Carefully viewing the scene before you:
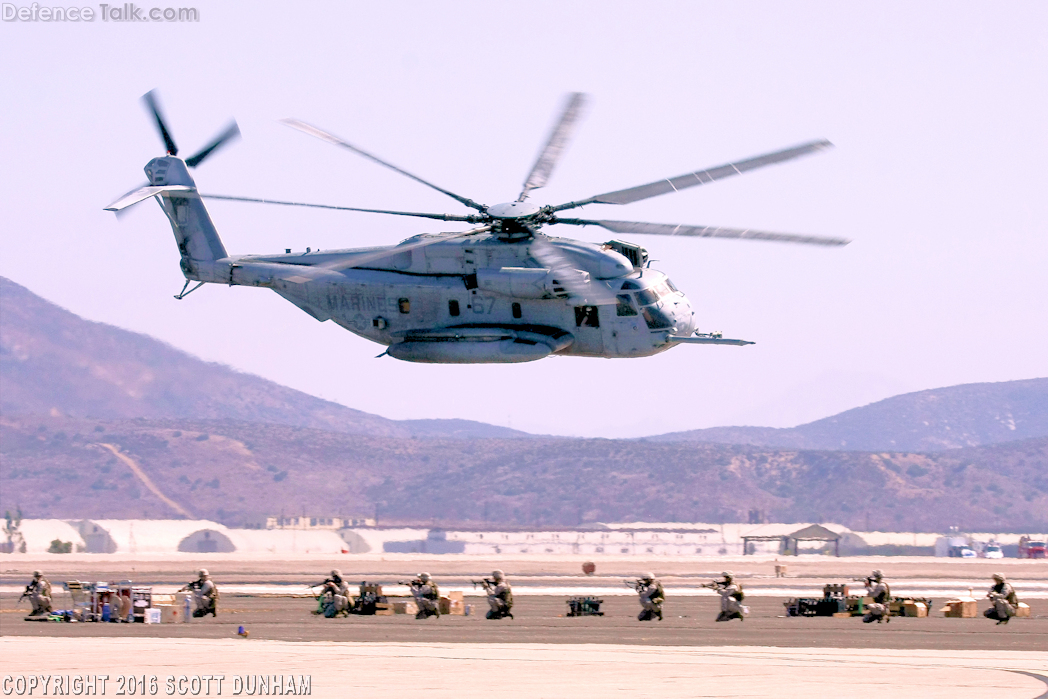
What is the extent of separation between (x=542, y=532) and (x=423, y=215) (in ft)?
363

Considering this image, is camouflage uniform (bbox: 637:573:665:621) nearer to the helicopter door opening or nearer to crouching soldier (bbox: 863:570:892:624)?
crouching soldier (bbox: 863:570:892:624)

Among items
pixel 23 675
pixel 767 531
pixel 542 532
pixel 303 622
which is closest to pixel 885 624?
pixel 303 622

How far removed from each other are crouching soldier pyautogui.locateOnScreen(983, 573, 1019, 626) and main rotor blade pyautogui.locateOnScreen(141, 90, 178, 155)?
30261mm

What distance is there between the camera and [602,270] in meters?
38.9

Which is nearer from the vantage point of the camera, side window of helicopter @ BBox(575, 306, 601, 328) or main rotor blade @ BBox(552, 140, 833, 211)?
main rotor blade @ BBox(552, 140, 833, 211)

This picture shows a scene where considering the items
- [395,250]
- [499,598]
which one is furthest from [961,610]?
[395,250]

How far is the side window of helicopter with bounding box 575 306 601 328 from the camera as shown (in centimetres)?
3997

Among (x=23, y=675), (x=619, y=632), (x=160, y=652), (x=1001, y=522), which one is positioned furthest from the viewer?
(x=1001, y=522)

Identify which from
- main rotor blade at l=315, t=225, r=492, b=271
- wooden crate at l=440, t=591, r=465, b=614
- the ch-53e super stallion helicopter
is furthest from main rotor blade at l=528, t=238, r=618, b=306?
wooden crate at l=440, t=591, r=465, b=614

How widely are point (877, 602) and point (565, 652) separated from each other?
11.5 m

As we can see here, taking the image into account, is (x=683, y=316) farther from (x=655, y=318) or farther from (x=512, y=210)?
(x=512, y=210)

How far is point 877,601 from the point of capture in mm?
35625

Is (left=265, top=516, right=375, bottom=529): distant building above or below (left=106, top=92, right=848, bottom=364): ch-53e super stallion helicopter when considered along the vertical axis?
below

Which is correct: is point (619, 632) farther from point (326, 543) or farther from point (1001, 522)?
point (1001, 522)
